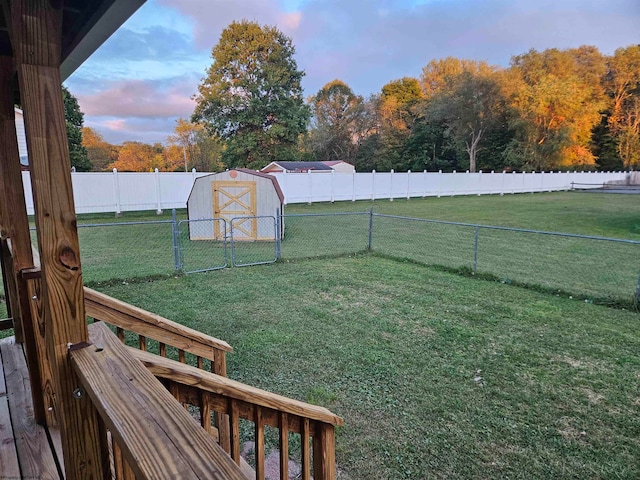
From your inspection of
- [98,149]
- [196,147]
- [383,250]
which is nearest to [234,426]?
[383,250]

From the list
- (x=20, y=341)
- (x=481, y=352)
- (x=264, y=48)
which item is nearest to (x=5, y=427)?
(x=20, y=341)

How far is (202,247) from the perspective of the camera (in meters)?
9.52

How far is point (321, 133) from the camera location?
44.9 m

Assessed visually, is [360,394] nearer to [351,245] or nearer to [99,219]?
[351,245]

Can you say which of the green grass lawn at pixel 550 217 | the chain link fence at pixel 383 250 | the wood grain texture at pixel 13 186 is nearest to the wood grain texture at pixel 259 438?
the wood grain texture at pixel 13 186

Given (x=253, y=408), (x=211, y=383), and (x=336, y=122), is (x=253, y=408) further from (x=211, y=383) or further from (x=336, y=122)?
(x=336, y=122)

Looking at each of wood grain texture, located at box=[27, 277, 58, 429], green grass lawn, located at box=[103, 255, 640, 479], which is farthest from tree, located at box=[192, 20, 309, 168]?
wood grain texture, located at box=[27, 277, 58, 429]

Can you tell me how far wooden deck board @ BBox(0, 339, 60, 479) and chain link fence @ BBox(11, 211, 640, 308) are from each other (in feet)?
13.1

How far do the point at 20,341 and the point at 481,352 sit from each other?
4.10 metres

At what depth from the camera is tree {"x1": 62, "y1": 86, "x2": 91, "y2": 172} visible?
2127 centimetres

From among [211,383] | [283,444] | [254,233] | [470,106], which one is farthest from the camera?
[470,106]

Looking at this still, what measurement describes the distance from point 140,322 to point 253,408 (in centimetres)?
111

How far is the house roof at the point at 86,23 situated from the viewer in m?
1.17

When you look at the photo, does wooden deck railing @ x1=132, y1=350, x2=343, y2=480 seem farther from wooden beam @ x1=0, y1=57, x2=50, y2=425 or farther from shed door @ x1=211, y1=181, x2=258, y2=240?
shed door @ x1=211, y1=181, x2=258, y2=240
